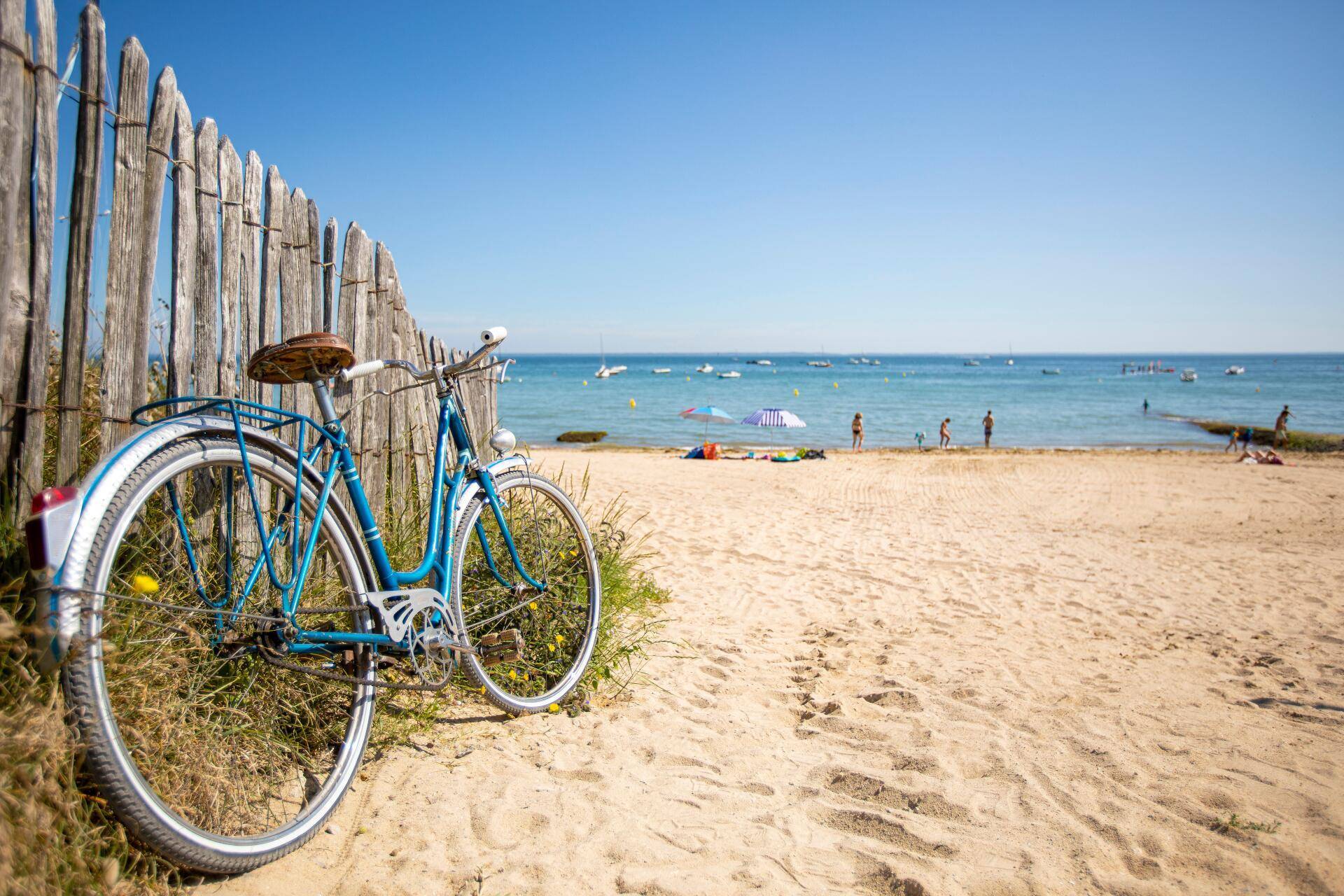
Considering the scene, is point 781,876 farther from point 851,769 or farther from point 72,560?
point 72,560

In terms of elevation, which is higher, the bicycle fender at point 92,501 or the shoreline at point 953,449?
the bicycle fender at point 92,501

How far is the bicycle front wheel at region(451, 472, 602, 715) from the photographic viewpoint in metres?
3.50

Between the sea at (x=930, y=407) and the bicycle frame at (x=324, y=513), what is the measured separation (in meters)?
19.7

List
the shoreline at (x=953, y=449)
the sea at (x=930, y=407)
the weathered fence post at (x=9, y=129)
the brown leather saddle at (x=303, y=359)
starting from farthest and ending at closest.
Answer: the sea at (x=930, y=407)
the shoreline at (x=953, y=449)
the brown leather saddle at (x=303, y=359)
the weathered fence post at (x=9, y=129)

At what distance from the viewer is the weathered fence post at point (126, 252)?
2672mm

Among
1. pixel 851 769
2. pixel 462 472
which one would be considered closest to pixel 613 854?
pixel 851 769

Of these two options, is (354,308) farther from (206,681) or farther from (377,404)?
(206,681)

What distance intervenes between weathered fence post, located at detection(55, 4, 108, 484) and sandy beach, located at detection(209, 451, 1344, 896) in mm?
1536

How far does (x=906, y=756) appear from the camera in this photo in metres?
3.44

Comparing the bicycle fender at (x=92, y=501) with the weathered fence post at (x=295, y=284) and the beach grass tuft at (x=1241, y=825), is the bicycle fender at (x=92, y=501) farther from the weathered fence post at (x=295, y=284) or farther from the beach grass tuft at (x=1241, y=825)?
the beach grass tuft at (x=1241, y=825)

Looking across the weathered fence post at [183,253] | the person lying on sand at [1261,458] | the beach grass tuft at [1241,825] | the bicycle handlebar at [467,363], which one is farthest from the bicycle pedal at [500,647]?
the person lying on sand at [1261,458]

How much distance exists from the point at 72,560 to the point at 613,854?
183 cm

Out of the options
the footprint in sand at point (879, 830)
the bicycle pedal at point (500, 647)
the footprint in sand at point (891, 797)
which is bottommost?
the footprint in sand at point (891, 797)

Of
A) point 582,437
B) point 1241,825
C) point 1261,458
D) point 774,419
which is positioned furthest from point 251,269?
point 582,437
